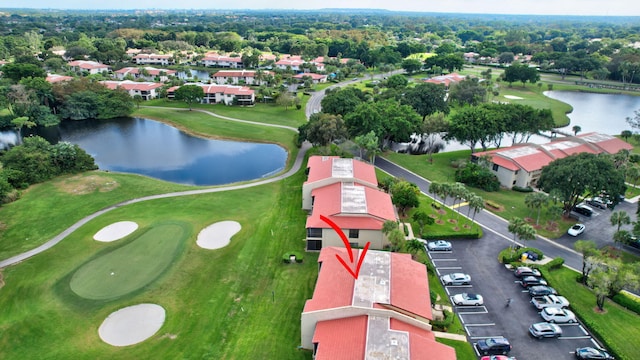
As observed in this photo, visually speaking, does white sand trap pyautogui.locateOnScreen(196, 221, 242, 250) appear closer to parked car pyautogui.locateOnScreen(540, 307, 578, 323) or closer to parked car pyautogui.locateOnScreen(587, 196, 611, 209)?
parked car pyautogui.locateOnScreen(540, 307, 578, 323)

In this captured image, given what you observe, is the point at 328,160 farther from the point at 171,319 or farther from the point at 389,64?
the point at 389,64

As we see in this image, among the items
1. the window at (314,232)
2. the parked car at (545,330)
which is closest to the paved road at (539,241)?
the parked car at (545,330)

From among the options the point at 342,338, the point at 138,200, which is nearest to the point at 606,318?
the point at 342,338

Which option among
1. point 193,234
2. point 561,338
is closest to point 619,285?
point 561,338

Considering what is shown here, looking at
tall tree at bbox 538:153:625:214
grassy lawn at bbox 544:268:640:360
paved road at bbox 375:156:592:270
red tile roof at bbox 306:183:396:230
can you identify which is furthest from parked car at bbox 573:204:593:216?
red tile roof at bbox 306:183:396:230

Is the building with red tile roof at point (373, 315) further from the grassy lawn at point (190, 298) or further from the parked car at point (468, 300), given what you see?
the parked car at point (468, 300)

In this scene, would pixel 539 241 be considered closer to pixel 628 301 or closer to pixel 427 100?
pixel 628 301
